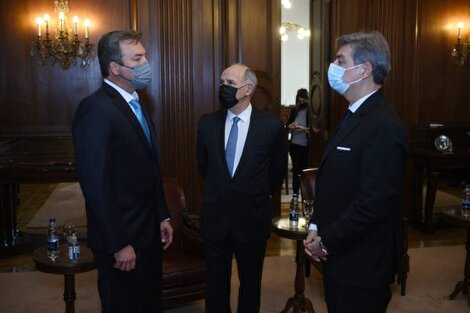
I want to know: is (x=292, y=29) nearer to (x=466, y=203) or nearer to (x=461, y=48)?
(x=461, y=48)

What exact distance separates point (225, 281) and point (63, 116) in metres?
3.24

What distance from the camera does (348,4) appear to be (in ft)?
18.9

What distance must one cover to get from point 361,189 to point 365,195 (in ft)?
0.10

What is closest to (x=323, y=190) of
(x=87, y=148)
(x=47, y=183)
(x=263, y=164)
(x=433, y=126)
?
(x=263, y=164)

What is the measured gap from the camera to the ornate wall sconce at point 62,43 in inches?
208

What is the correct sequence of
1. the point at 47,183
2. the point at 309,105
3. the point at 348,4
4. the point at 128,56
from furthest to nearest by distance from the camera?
the point at 309,105 → the point at 348,4 → the point at 47,183 → the point at 128,56

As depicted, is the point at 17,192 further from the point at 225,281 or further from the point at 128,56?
the point at 128,56

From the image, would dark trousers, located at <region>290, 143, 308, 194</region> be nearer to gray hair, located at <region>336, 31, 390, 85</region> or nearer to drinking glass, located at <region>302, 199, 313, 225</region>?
drinking glass, located at <region>302, 199, 313, 225</region>

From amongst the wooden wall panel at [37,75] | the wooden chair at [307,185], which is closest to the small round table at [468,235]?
the wooden chair at [307,185]

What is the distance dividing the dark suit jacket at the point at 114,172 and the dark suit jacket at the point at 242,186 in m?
0.62

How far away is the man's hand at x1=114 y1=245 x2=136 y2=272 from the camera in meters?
2.29

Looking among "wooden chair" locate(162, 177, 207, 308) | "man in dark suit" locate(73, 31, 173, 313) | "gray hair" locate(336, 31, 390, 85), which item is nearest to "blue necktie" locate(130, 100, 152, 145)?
"man in dark suit" locate(73, 31, 173, 313)

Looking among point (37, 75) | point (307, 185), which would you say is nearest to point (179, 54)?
point (37, 75)

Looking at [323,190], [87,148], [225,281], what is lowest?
[225,281]
